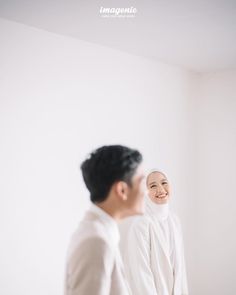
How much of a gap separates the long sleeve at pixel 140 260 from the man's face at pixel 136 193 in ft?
4.12

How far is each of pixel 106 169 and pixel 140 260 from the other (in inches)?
56.8

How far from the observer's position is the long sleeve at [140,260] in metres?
2.57

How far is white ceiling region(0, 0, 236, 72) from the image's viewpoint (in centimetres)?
232

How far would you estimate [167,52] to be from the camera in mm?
3398

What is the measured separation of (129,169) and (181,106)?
2735 mm

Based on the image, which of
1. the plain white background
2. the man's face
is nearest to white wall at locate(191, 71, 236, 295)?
the plain white background

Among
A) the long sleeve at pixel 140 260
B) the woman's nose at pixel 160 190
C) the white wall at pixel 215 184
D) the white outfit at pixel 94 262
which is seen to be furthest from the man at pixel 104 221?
the white wall at pixel 215 184

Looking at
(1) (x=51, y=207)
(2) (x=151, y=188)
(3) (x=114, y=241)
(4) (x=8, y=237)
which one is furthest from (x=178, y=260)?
(3) (x=114, y=241)

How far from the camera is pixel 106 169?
132cm

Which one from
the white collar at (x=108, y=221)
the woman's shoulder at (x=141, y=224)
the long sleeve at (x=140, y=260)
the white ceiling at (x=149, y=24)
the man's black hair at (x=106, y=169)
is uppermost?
the white ceiling at (x=149, y=24)

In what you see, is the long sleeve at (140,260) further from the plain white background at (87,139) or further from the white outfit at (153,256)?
the plain white background at (87,139)

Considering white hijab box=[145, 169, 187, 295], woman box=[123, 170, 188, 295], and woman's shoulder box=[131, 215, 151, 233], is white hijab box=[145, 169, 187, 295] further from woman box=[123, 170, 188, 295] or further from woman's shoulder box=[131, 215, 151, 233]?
woman's shoulder box=[131, 215, 151, 233]

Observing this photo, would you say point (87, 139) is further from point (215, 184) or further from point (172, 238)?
point (215, 184)

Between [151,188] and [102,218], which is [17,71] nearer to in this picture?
[151,188]
